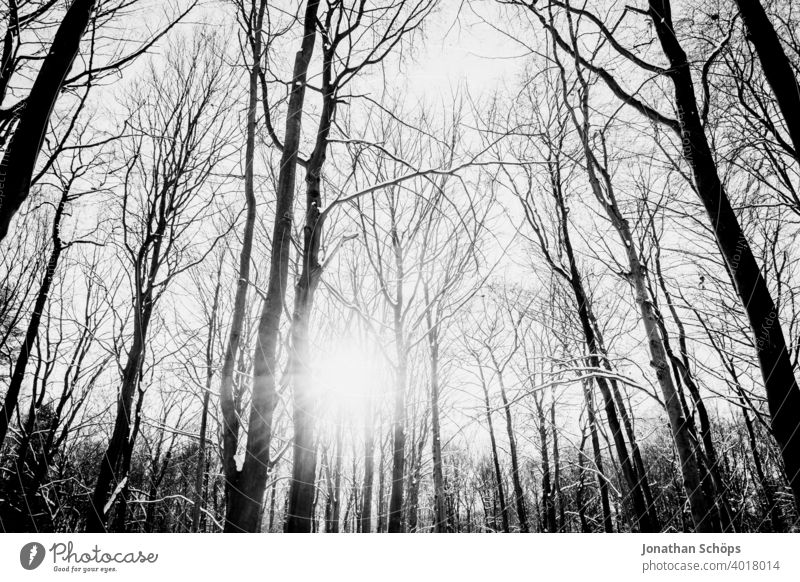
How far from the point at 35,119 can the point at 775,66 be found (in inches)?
136

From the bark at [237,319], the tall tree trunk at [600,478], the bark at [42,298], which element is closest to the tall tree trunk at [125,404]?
the bark at [42,298]

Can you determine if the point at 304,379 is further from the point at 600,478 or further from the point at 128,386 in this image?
the point at 600,478

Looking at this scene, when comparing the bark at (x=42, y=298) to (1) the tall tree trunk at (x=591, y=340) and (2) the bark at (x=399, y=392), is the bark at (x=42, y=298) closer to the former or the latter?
(2) the bark at (x=399, y=392)

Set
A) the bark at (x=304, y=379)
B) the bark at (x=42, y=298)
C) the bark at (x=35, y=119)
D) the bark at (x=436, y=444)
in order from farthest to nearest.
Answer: the bark at (x=436, y=444) → the bark at (x=42, y=298) → the bark at (x=304, y=379) → the bark at (x=35, y=119)

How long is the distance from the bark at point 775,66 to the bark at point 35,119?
3.27 metres

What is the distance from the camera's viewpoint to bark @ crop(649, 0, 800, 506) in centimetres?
202

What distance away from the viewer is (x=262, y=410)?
1.69 metres

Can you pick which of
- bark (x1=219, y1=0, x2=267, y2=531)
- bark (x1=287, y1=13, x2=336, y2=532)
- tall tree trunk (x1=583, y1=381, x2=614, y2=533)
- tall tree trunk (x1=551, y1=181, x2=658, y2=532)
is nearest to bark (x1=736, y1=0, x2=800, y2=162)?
bark (x1=287, y1=13, x2=336, y2=532)

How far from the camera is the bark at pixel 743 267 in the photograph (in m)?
2.02

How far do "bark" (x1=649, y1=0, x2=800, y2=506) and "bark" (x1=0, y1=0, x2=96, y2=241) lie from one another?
3.40 m

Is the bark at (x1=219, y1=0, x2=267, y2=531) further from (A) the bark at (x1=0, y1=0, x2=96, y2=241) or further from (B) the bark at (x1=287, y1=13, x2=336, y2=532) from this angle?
(A) the bark at (x1=0, y1=0, x2=96, y2=241)
